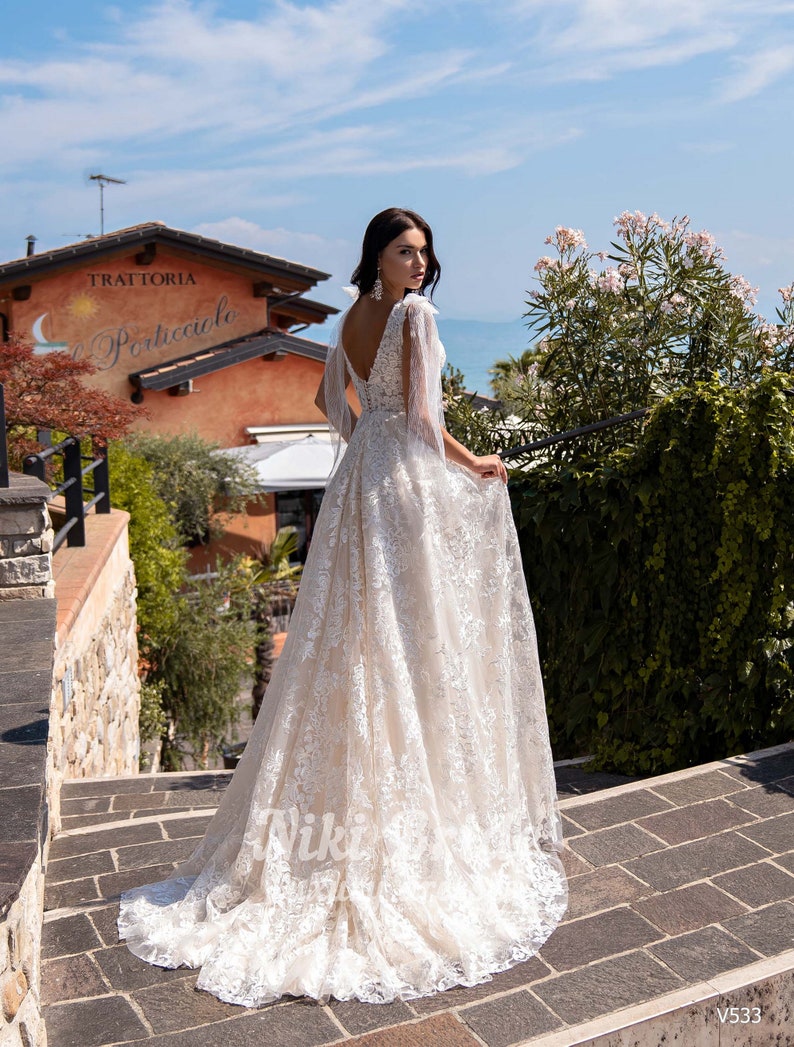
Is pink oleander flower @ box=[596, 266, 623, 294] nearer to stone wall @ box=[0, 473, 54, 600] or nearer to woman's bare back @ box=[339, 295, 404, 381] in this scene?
woman's bare back @ box=[339, 295, 404, 381]

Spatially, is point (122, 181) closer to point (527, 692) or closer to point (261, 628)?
point (261, 628)

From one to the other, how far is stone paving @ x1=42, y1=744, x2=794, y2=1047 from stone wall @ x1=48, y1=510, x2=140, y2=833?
0.76 m

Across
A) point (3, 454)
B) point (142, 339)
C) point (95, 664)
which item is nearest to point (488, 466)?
point (3, 454)

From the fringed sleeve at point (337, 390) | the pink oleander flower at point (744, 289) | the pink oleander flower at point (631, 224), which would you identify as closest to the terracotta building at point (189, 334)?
the pink oleander flower at point (631, 224)

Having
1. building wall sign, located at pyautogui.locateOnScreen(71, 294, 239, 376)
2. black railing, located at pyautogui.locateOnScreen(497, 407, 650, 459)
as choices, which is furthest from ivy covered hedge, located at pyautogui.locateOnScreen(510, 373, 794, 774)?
building wall sign, located at pyautogui.locateOnScreen(71, 294, 239, 376)

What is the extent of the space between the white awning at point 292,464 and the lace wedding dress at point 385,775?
12138 millimetres

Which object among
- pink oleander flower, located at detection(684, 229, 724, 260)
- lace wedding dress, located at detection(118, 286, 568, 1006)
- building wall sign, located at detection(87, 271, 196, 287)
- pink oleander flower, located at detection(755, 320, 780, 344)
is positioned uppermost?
building wall sign, located at detection(87, 271, 196, 287)

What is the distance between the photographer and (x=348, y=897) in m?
2.67

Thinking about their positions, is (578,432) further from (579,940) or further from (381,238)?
(579,940)

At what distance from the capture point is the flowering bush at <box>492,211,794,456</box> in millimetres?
4988

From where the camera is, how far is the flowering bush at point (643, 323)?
4988 mm

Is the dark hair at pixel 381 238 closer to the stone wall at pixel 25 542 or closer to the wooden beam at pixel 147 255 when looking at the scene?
the stone wall at pixel 25 542

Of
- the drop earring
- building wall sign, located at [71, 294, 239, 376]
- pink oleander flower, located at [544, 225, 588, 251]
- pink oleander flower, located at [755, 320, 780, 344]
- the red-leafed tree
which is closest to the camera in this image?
the drop earring

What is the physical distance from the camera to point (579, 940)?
2758 mm
